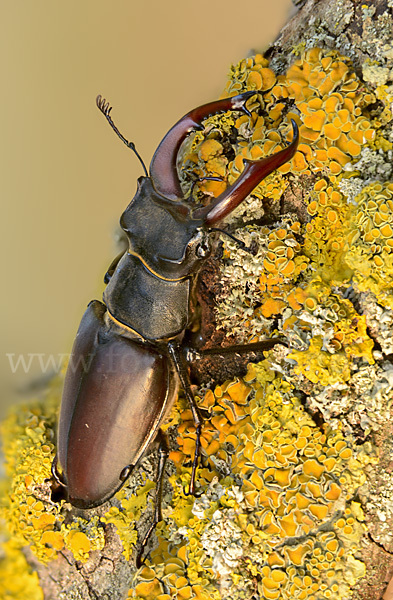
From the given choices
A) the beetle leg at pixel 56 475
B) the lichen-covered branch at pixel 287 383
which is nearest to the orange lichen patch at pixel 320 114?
the lichen-covered branch at pixel 287 383

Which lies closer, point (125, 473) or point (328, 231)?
point (328, 231)

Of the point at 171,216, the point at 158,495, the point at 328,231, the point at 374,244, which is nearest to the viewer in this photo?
the point at 374,244

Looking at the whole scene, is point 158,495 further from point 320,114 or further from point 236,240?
point 320,114

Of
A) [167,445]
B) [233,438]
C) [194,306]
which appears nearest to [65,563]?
[167,445]

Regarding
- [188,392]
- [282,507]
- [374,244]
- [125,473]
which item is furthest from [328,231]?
[125,473]

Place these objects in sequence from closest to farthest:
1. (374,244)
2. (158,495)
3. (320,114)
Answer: (374,244) → (320,114) → (158,495)

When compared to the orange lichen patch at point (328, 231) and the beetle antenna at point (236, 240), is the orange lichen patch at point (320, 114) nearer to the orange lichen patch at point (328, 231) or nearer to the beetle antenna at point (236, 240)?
the orange lichen patch at point (328, 231)

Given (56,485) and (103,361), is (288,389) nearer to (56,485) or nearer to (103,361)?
(103,361)
